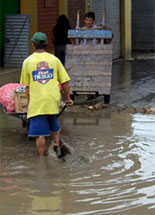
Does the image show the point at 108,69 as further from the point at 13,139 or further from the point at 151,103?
the point at 13,139

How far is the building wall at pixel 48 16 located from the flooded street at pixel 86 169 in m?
5.65

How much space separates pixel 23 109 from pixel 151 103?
12.7 ft

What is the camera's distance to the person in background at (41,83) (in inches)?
283

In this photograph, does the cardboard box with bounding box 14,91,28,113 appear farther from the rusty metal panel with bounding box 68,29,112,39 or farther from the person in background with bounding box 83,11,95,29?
the person in background with bounding box 83,11,95,29

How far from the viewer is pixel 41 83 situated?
7203 mm

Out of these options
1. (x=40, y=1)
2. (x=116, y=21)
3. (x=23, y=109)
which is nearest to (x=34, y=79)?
(x=23, y=109)

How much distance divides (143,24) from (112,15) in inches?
157

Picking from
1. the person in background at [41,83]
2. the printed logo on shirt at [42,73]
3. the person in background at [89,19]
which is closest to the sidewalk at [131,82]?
the person in background at [89,19]

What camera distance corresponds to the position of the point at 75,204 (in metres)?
5.84

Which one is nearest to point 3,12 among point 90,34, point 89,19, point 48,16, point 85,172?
point 48,16

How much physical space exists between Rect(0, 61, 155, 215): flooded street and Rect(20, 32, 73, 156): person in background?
493 millimetres

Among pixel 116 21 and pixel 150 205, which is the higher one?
pixel 116 21

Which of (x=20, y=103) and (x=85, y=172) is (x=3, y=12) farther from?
(x=85, y=172)

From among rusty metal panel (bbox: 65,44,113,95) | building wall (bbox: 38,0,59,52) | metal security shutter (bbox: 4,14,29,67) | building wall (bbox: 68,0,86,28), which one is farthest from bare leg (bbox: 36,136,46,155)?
building wall (bbox: 68,0,86,28)
